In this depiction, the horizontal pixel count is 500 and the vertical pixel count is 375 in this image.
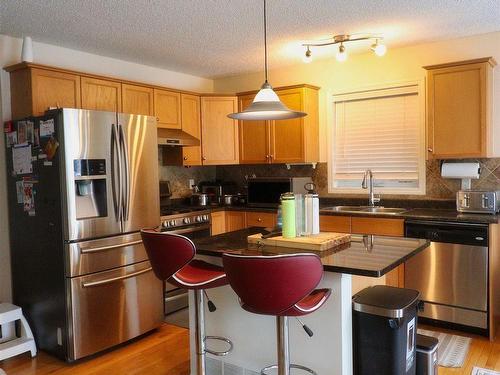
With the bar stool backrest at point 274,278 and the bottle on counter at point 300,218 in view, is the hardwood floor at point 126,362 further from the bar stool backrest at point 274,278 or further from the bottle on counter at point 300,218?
the bar stool backrest at point 274,278

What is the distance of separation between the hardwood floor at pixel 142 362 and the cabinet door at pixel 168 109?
2.17m

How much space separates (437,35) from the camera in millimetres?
3828

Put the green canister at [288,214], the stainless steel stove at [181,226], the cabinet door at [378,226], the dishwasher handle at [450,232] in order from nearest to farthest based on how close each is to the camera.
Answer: the green canister at [288,214], the dishwasher handle at [450,232], the cabinet door at [378,226], the stainless steel stove at [181,226]

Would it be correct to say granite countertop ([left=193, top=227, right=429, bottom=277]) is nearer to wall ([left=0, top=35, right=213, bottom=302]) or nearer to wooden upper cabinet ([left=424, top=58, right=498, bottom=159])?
wooden upper cabinet ([left=424, top=58, right=498, bottom=159])

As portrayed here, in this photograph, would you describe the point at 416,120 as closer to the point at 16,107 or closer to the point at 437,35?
the point at 437,35

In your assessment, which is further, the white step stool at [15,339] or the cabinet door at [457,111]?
the cabinet door at [457,111]

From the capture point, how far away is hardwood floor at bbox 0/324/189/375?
9.86 feet

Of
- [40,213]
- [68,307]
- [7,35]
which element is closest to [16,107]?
[7,35]

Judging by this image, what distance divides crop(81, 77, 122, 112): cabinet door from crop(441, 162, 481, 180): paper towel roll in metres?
3.00

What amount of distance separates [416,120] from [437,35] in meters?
0.79

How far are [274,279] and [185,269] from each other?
2.54 ft

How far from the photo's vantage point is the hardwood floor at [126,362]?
301cm

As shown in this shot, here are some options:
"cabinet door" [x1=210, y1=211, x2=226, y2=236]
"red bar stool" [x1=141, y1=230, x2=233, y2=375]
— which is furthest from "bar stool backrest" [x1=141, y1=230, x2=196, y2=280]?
"cabinet door" [x1=210, y1=211, x2=226, y2=236]

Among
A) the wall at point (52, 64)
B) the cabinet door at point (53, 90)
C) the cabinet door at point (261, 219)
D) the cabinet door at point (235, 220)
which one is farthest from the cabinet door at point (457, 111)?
the cabinet door at point (53, 90)
